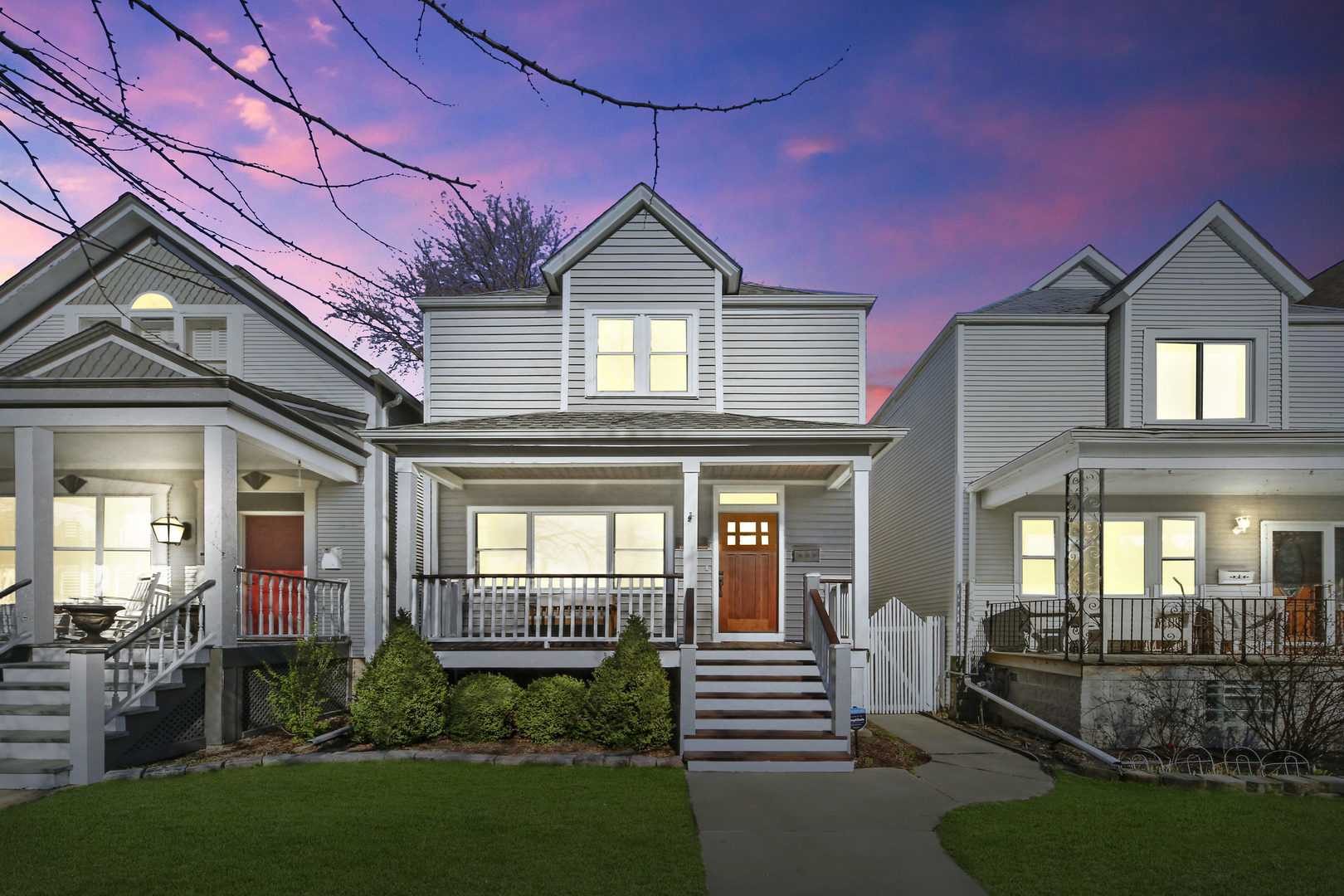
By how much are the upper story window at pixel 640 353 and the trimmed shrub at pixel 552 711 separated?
5188 millimetres

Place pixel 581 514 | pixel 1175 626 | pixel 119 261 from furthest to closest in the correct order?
pixel 581 514 → pixel 119 261 → pixel 1175 626

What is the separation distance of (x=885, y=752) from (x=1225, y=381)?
10.2m

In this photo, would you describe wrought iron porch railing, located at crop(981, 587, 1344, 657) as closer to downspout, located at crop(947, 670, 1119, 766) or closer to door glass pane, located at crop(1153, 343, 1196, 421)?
downspout, located at crop(947, 670, 1119, 766)

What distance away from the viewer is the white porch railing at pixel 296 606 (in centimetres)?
1143

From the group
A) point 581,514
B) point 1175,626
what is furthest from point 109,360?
point 1175,626

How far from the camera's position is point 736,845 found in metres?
6.61

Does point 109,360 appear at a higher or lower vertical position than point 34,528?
higher

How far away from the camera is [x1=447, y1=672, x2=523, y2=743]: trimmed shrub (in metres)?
10.4

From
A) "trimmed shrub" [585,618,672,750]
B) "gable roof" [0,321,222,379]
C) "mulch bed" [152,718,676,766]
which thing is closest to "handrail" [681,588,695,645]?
"trimmed shrub" [585,618,672,750]

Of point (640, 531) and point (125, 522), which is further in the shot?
point (640, 531)

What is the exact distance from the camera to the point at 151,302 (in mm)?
14438

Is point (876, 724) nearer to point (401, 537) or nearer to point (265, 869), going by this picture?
point (401, 537)

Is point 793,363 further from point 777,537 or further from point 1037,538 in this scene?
point 1037,538

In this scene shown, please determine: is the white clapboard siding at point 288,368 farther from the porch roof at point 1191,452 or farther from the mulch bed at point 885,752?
the porch roof at point 1191,452
